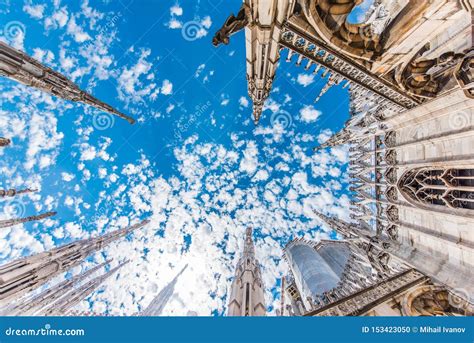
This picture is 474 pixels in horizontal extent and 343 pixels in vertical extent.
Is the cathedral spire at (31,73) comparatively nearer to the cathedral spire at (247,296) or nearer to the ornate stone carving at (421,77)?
the cathedral spire at (247,296)

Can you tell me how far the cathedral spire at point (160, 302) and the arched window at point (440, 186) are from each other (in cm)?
8902

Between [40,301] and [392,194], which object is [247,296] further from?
[40,301]

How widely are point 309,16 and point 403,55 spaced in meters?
7.66

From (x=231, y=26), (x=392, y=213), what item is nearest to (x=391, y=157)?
(x=392, y=213)

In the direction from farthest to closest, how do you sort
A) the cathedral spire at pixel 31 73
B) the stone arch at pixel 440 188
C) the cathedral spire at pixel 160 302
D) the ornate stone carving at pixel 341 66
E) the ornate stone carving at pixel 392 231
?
the cathedral spire at pixel 160 302 → the ornate stone carving at pixel 392 231 → the stone arch at pixel 440 188 → the ornate stone carving at pixel 341 66 → the cathedral spire at pixel 31 73

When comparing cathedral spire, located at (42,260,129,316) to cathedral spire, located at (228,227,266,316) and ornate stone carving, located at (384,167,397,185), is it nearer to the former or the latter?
cathedral spire, located at (228,227,266,316)

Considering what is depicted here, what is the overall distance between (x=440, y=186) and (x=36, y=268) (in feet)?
129

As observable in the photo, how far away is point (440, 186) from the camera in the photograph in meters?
16.0

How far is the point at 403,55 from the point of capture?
14.6m

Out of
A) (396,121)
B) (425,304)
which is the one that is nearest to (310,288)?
Answer: (425,304)

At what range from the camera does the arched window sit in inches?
579

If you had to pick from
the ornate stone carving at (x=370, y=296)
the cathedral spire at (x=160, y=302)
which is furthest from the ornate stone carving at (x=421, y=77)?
the cathedral spire at (x=160, y=302)

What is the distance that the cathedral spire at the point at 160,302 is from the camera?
81.2 meters

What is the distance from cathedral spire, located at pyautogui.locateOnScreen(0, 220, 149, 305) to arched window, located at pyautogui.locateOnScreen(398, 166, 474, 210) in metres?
36.3
